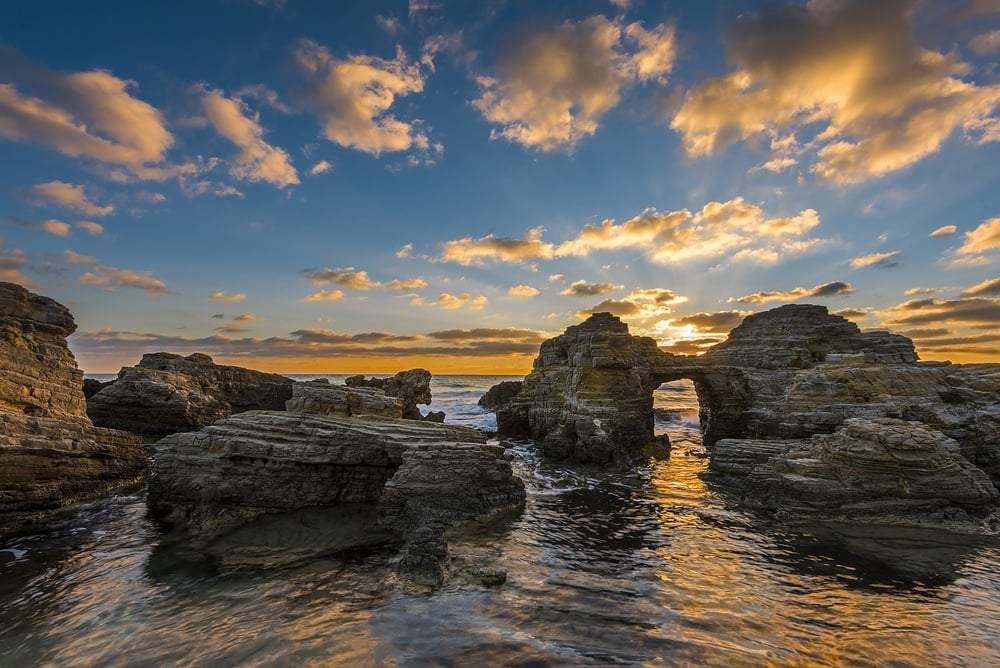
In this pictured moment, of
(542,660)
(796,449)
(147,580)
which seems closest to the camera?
(542,660)

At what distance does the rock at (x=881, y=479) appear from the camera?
15227 millimetres

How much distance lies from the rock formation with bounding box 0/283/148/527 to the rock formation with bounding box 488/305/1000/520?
25.0 metres

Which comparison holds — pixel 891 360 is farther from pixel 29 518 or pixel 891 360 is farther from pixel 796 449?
pixel 29 518

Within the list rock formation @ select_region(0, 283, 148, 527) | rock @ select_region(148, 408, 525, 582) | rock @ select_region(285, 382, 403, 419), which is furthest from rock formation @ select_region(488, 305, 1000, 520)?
rock formation @ select_region(0, 283, 148, 527)

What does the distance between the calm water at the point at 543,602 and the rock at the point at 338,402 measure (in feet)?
22.4

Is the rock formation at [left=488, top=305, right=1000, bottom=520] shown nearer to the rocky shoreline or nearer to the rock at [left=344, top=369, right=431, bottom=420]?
the rocky shoreline

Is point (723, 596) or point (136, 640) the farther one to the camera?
point (723, 596)

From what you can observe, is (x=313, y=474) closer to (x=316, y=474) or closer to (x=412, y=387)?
(x=316, y=474)

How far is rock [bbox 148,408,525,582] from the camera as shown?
48.5 feet

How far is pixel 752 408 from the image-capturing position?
107ft

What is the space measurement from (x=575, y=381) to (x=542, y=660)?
2481cm

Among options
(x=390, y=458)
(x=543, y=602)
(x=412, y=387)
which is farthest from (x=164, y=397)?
(x=543, y=602)

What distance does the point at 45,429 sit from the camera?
15758 mm

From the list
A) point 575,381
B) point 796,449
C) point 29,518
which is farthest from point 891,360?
point 29,518
